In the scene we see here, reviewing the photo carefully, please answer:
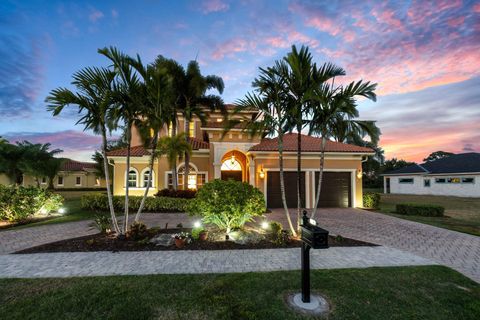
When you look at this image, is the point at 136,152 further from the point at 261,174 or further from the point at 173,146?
the point at 261,174

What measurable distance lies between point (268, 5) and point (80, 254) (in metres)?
10.9

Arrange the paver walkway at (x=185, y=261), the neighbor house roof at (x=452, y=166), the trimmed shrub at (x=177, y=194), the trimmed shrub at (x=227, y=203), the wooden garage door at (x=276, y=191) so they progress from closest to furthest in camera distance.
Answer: the paver walkway at (x=185, y=261) < the trimmed shrub at (x=227, y=203) < the trimmed shrub at (x=177, y=194) < the wooden garage door at (x=276, y=191) < the neighbor house roof at (x=452, y=166)

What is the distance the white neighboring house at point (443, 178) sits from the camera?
77.7ft

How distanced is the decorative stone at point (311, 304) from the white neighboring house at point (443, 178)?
31.6 metres

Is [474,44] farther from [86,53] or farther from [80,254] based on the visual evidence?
[86,53]

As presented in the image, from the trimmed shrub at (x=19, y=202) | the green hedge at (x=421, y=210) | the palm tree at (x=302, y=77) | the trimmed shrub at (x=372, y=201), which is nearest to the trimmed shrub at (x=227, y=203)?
the palm tree at (x=302, y=77)

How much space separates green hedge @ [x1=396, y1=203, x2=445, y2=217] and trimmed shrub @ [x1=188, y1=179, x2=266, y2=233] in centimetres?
1108

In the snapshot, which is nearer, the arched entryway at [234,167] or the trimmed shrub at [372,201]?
the trimmed shrub at [372,201]

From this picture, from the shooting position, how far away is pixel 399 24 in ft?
28.8

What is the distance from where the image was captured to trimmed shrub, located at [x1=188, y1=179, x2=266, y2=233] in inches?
251

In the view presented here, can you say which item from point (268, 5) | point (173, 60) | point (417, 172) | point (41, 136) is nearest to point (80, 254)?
point (268, 5)

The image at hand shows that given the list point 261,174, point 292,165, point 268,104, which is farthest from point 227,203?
point 292,165

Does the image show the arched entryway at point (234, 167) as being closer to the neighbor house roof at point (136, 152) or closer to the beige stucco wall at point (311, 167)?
the neighbor house roof at point (136, 152)

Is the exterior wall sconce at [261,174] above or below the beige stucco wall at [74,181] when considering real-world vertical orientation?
above
